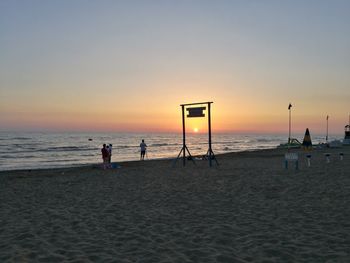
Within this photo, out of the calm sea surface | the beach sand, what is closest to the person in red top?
the calm sea surface

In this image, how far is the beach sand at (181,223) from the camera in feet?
18.4

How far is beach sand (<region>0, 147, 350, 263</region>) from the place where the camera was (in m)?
5.61

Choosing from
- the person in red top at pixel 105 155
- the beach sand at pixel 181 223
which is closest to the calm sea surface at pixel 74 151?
the person in red top at pixel 105 155

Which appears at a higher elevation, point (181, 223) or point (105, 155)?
point (105, 155)

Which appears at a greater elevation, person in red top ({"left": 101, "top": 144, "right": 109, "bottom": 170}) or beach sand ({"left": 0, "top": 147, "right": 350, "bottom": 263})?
person in red top ({"left": 101, "top": 144, "right": 109, "bottom": 170})

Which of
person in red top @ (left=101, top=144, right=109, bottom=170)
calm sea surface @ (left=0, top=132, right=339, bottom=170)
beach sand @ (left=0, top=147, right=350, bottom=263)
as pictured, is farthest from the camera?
calm sea surface @ (left=0, top=132, right=339, bottom=170)

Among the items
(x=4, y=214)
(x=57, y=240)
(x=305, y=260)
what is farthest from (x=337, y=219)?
(x=4, y=214)

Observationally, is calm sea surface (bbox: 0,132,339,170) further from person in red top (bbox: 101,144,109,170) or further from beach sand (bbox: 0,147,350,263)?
beach sand (bbox: 0,147,350,263)

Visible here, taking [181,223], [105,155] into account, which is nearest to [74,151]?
[105,155]

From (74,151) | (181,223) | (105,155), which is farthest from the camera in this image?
(74,151)

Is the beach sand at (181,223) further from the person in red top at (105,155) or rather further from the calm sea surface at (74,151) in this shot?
the calm sea surface at (74,151)

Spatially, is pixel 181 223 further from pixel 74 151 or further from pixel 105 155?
pixel 74 151

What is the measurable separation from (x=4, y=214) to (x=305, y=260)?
7028 mm

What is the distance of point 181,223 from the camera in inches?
296
